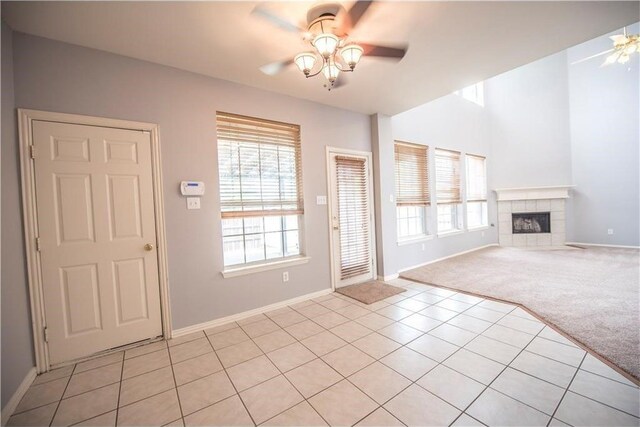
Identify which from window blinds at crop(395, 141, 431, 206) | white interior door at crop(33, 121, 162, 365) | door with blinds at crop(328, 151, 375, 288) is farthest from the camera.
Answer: window blinds at crop(395, 141, 431, 206)

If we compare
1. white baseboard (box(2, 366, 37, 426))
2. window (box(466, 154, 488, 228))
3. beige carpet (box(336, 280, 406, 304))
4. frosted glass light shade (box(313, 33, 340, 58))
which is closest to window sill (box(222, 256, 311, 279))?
beige carpet (box(336, 280, 406, 304))

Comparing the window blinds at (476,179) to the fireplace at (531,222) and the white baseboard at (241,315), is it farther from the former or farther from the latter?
the white baseboard at (241,315)

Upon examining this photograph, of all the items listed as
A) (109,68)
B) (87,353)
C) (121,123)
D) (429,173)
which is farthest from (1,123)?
(429,173)

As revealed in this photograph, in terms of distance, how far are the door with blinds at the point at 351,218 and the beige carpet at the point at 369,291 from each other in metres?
0.14

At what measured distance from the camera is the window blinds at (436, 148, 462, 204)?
5555 millimetres

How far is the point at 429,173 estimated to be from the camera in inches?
208

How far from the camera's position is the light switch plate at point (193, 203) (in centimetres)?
268

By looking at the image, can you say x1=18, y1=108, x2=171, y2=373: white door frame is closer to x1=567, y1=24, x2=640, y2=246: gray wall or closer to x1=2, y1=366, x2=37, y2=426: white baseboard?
x1=2, y1=366, x2=37, y2=426: white baseboard

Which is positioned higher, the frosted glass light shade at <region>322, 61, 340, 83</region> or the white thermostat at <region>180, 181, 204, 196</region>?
the frosted glass light shade at <region>322, 61, 340, 83</region>

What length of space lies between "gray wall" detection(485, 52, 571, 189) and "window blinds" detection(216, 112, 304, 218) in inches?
252

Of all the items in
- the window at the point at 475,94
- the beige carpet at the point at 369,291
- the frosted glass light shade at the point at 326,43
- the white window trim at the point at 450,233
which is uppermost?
the window at the point at 475,94

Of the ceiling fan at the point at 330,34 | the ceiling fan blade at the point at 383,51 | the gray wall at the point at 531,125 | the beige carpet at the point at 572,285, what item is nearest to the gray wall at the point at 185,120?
the ceiling fan at the point at 330,34

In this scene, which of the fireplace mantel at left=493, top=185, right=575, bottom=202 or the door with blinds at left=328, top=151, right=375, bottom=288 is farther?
the fireplace mantel at left=493, top=185, right=575, bottom=202

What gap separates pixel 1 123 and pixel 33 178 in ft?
1.43
